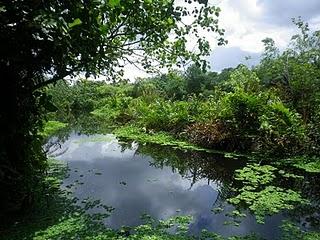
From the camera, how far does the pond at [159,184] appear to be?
6273 millimetres

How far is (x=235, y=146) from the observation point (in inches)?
455

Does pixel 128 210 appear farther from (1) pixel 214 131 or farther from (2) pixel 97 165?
(1) pixel 214 131

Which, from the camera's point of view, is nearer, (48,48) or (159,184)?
(48,48)

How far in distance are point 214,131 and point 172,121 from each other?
3.29 meters

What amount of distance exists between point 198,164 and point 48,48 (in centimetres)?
635

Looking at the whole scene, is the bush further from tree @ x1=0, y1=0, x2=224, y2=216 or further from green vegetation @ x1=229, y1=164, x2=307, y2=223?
tree @ x1=0, y1=0, x2=224, y2=216

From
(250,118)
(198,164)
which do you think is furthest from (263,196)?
(250,118)

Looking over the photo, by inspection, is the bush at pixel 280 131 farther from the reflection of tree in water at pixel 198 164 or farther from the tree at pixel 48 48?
the tree at pixel 48 48

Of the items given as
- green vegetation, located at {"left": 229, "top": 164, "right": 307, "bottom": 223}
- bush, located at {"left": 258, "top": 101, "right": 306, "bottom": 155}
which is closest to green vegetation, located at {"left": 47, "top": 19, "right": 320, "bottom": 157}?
bush, located at {"left": 258, "top": 101, "right": 306, "bottom": 155}

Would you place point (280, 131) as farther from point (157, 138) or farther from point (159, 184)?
point (157, 138)

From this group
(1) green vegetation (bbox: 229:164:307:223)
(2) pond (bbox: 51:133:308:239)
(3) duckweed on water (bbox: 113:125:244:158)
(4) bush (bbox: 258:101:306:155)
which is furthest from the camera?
(3) duckweed on water (bbox: 113:125:244:158)

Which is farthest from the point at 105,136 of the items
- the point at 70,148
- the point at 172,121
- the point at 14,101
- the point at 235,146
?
the point at 14,101

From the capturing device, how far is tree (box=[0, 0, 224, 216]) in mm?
4598

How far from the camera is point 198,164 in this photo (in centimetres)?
1068
